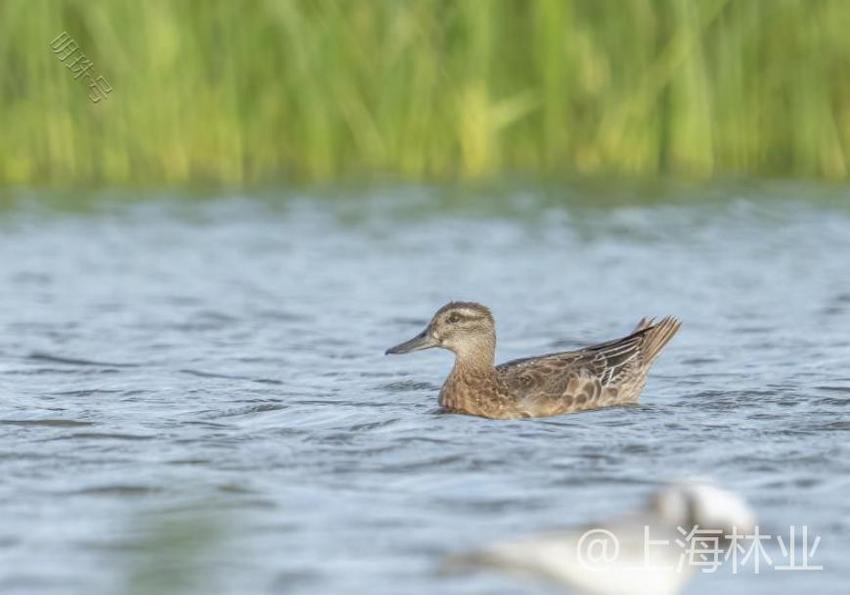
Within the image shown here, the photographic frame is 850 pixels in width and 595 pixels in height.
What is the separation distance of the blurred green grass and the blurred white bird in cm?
930

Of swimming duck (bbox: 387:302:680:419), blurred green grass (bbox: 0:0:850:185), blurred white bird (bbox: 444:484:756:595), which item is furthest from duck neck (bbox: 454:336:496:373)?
blurred green grass (bbox: 0:0:850:185)

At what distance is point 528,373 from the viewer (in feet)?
27.9

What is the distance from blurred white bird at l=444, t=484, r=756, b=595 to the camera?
4789 mm

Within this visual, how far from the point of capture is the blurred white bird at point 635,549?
189 inches

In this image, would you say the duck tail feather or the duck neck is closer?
the duck neck

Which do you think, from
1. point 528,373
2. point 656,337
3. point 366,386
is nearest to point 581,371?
point 528,373

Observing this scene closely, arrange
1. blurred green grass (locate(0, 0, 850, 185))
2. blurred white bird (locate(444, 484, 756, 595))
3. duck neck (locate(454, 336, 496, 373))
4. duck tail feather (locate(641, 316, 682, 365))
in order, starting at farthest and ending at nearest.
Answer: blurred green grass (locate(0, 0, 850, 185)) → duck tail feather (locate(641, 316, 682, 365)) → duck neck (locate(454, 336, 496, 373)) → blurred white bird (locate(444, 484, 756, 595))

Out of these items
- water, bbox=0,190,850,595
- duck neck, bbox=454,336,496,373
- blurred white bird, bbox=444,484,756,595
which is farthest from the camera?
duck neck, bbox=454,336,496,373

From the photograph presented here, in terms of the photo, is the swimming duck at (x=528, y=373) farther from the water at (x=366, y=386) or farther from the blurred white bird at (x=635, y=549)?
the blurred white bird at (x=635, y=549)

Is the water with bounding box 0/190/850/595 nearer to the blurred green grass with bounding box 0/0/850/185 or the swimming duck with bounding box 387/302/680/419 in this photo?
the swimming duck with bounding box 387/302/680/419

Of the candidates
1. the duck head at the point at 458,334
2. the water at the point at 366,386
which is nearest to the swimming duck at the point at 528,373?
the duck head at the point at 458,334

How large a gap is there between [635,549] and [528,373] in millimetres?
3492

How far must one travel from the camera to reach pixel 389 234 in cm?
1395

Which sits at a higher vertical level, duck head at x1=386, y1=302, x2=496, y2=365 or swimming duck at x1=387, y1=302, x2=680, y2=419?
duck head at x1=386, y1=302, x2=496, y2=365
